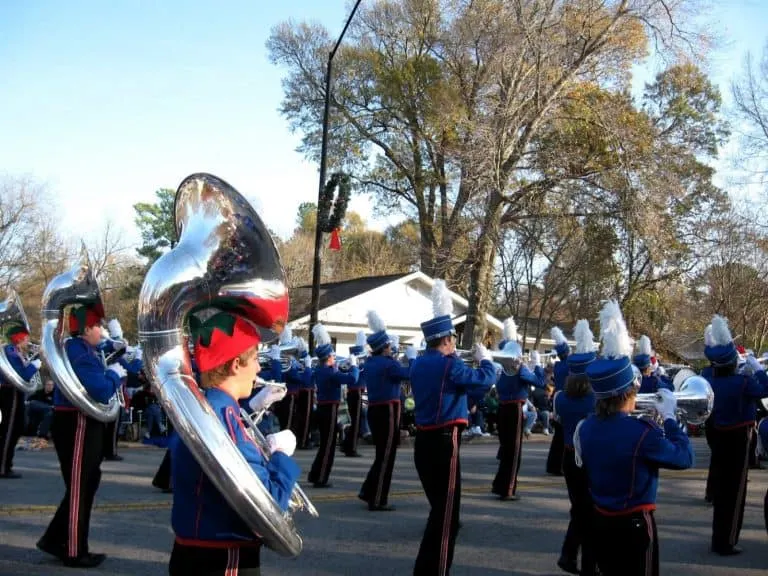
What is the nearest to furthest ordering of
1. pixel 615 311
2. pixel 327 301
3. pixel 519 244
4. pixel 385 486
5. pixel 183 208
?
pixel 183 208 → pixel 615 311 → pixel 385 486 → pixel 519 244 → pixel 327 301

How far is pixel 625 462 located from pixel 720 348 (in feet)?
11.5

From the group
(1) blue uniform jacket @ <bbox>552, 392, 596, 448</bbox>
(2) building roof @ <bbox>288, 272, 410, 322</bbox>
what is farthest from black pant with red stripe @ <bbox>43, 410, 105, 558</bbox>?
(2) building roof @ <bbox>288, 272, 410, 322</bbox>

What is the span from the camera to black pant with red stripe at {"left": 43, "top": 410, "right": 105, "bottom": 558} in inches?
237

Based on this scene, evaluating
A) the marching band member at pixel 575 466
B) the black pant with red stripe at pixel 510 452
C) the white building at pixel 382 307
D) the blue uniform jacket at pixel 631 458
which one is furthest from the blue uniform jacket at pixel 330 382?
the white building at pixel 382 307

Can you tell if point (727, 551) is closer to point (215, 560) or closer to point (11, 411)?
point (215, 560)

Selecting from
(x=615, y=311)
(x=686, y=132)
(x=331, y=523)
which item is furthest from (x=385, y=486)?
(x=686, y=132)

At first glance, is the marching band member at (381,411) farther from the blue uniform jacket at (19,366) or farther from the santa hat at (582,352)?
the blue uniform jacket at (19,366)

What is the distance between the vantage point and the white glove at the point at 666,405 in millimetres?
4469

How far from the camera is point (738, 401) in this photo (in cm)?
729

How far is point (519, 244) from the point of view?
26891 millimetres

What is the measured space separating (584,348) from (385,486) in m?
2.57

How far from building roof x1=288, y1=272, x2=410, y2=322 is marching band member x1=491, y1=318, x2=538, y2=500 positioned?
720 inches

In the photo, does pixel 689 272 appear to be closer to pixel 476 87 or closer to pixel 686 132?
pixel 686 132

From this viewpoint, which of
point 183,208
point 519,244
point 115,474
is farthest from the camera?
point 519,244
